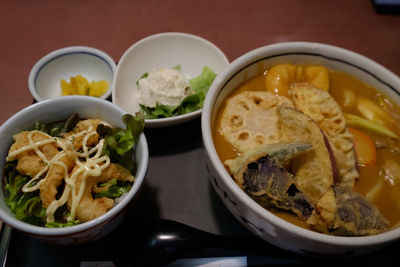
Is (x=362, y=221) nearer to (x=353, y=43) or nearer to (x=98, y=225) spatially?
(x=98, y=225)

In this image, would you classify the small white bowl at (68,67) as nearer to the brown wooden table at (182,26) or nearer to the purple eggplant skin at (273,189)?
the brown wooden table at (182,26)

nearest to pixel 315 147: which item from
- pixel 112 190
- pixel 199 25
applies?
pixel 112 190

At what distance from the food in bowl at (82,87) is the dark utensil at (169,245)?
30.6 inches

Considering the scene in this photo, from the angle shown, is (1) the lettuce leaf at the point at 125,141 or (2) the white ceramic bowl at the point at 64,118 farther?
(1) the lettuce leaf at the point at 125,141

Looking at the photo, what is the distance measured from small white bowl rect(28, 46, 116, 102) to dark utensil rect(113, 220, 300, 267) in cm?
80

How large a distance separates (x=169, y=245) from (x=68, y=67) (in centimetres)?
116

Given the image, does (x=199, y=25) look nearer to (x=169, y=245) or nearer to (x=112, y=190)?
(x=112, y=190)

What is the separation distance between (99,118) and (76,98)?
11 centimetres

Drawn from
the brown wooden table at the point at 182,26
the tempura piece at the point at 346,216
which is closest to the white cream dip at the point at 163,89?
the brown wooden table at the point at 182,26

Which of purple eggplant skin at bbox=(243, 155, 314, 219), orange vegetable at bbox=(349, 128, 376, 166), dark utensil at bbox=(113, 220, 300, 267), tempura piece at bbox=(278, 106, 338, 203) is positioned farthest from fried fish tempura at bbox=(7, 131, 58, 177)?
orange vegetable at bbox=(349, 128, 376, 166)

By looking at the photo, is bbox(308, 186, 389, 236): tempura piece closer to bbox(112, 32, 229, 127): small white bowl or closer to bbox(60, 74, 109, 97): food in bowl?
bbox(112, 32, 229, 127): small white bowl

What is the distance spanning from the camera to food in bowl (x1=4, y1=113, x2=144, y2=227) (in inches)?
37.1

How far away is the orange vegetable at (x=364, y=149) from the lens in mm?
1061

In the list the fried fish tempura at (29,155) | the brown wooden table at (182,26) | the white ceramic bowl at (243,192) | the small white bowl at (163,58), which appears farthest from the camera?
the brown wooden table at (182,26)
